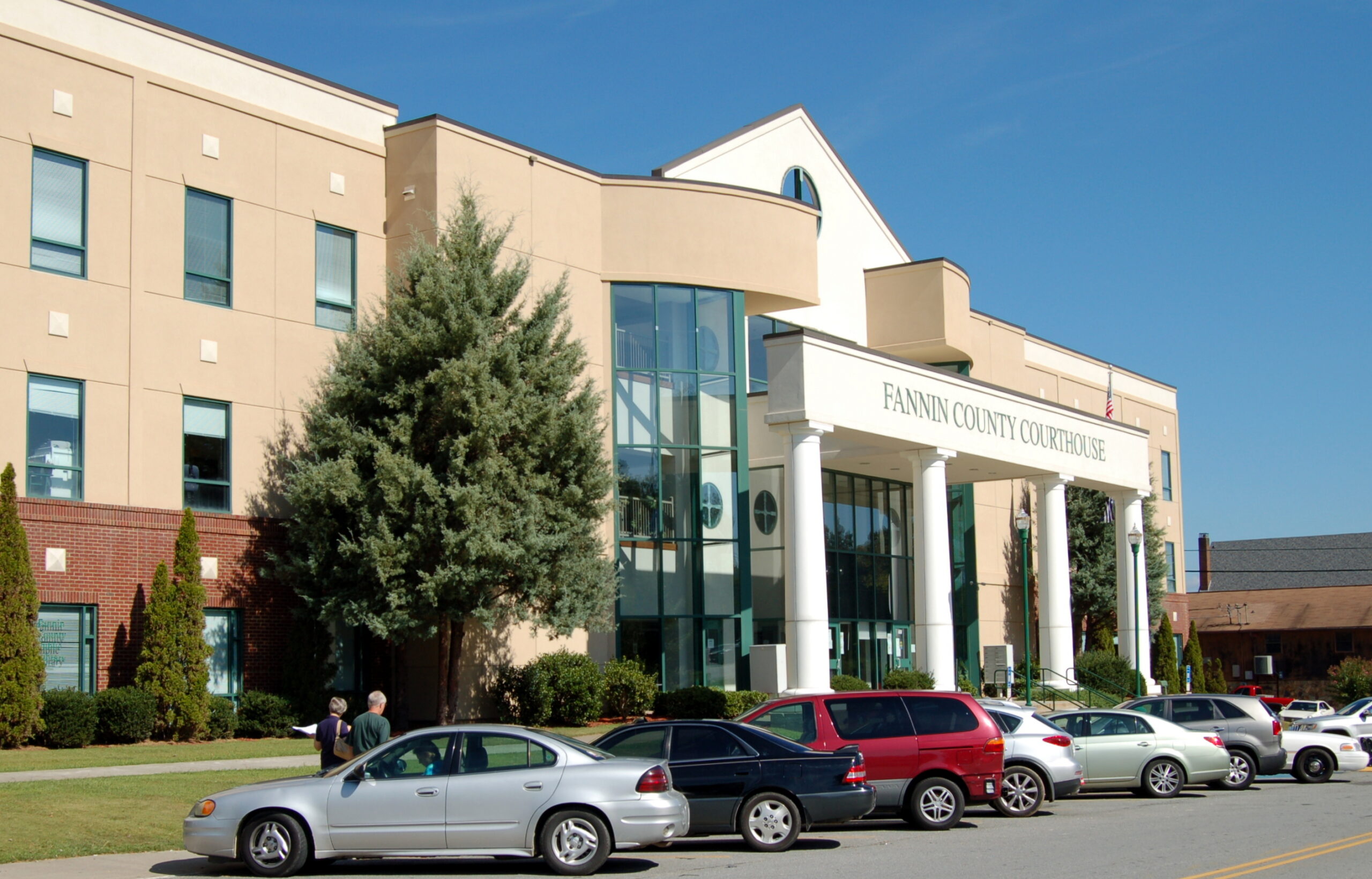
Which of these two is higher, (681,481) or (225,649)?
(681,481)

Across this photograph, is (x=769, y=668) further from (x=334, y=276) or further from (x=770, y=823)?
(x=770, y=823)

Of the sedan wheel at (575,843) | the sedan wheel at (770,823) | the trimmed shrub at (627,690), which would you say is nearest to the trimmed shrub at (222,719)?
the trimmed shrub at (627,690)

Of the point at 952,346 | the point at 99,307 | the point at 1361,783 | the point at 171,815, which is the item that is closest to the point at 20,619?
the point at 99,307

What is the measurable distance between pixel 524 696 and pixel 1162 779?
520 inches

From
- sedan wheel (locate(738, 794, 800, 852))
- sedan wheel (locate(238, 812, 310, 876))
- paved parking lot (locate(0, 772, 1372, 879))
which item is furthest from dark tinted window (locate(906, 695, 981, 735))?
sedan wheel (locate(238, 812, 310, 876))

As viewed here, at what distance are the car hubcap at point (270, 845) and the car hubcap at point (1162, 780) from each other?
13.3 metres

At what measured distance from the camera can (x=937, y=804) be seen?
655 inches

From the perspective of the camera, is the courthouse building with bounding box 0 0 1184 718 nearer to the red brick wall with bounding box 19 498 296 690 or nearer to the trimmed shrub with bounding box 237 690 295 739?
the red brick wall with bounding box 19 498 296 690

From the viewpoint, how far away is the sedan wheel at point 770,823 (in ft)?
48.6

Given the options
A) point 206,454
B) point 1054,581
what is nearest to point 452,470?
point 206,454

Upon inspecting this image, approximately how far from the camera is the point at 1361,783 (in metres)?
23.6

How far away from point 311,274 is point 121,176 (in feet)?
14.2

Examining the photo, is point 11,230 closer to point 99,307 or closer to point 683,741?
point 99,307

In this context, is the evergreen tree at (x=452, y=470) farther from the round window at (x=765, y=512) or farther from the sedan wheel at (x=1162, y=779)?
the sedan wheel at (x=1162, y=779)
